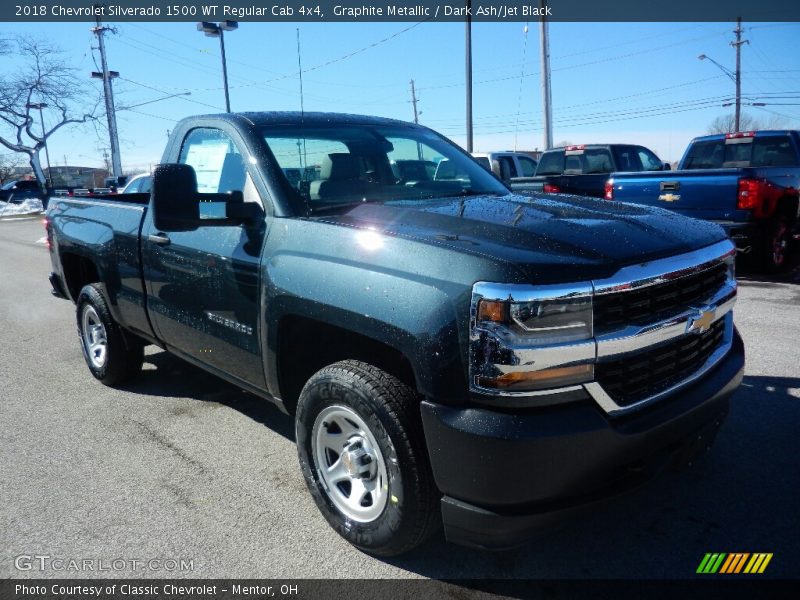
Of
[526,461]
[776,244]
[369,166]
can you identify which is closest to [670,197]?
[776,244]

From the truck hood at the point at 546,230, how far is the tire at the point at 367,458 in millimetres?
593

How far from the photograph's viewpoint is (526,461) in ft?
6.59

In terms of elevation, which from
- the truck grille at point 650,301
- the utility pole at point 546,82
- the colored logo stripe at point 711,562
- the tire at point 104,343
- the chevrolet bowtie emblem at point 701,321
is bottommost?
the colored logo stripe at point 711,562

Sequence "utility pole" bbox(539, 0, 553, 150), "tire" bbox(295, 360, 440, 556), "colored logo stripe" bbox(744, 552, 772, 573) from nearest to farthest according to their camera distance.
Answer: "tire" bbox(295, 360, 440, 556) < "colored logo stripe" bbox(744, 552, 772, 573) < "utility pole" bbox(539, 0, 553, 150)

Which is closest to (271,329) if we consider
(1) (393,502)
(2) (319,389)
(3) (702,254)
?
(2) (319,389)

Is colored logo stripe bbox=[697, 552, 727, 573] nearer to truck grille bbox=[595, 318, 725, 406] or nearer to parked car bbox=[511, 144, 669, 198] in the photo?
truck grille bbox=[595, 318, 725, 406]

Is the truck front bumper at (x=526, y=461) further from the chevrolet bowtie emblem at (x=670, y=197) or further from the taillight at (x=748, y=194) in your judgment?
the chevrolet bowtie emblem at (x=670, y=197)

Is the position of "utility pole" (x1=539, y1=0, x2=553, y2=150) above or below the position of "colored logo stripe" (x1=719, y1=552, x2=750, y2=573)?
above

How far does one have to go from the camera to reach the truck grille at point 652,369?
2.18m

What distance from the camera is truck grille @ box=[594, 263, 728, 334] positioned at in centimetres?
212

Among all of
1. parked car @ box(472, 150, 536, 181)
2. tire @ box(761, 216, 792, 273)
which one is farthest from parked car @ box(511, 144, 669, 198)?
tire @ box(761, 216, 792, 273)

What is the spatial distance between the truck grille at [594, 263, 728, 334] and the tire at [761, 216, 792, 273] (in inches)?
248

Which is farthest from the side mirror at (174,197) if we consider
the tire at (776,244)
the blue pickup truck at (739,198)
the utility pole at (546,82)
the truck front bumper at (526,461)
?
the utility pole at (546,82)

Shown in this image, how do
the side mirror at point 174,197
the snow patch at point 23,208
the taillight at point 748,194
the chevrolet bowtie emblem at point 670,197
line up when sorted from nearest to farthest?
the side mirror at point 174,197 < the taillight at point 748,194 < the chevrolet bowtie emblem at point 670,197 < the snow patch at point 23,208
